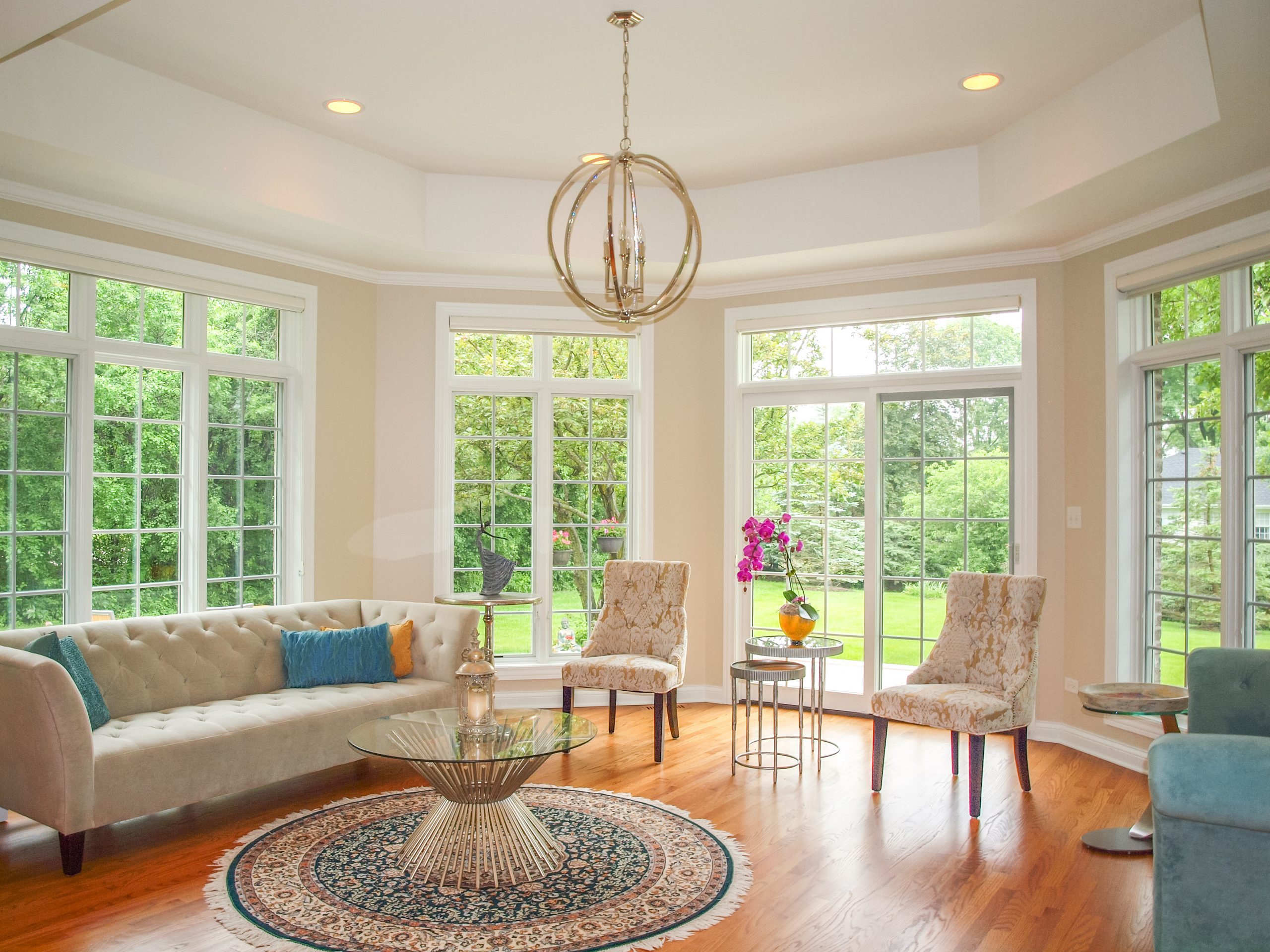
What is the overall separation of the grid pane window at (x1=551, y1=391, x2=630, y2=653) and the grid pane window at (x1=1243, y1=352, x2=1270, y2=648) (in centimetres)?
343

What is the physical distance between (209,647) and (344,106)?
100 inches

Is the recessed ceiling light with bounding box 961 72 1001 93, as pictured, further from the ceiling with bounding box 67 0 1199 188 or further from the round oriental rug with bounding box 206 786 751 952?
the round oriental rug with bounding box 206 786 751 952

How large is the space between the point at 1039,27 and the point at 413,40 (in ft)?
7.94

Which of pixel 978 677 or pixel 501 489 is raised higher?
pixel 501 489

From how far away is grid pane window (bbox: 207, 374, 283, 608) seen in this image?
17.3 feet

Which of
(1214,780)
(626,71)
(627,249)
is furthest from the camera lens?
(626,71)

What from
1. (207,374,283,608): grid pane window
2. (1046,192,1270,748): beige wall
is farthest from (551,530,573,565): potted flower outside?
(1046,192,1270,748): beige wall

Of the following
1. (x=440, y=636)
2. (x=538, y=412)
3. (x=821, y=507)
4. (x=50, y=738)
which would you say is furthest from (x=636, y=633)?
(x=50, y=738)

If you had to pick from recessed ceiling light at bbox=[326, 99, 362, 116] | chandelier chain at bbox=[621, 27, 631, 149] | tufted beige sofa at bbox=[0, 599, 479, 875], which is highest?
recessed ceiling light at bbox=[326, 99, 362, 116]

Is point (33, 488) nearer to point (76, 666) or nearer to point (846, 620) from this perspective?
point (76, 666)

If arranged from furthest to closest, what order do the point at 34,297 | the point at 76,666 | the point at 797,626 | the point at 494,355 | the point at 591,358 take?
the point at 591,358 < the point at 494,355 < the point at 797,626 < the point at 34,297 < the point at 76,666

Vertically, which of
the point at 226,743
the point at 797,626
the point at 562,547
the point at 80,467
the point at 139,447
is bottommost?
the point at 226,743

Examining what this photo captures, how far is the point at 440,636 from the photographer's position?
4.97 metres

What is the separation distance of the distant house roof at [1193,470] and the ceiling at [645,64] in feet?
5.94
